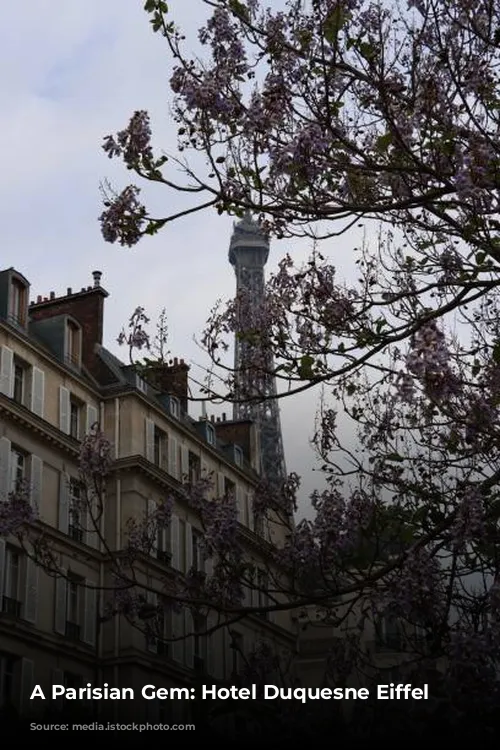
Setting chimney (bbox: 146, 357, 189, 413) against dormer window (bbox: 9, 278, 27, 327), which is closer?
chimney (bbox: 146, 357, 189, 413)

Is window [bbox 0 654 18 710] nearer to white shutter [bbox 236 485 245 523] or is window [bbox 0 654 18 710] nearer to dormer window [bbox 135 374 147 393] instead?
dormer window [bbox 135 374 147 393]

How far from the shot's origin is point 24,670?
28.6m

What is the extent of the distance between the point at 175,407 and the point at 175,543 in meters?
5.31

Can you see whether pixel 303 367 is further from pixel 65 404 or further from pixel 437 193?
pixel 65 404

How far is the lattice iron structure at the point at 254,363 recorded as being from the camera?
1279 cm

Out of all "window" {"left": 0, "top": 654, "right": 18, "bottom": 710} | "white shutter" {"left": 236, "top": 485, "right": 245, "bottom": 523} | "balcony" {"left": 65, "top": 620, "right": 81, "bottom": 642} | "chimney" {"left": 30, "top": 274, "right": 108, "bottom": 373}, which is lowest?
"window" {"left": 0, "top": 654, "right": 18, "bottom": 710}

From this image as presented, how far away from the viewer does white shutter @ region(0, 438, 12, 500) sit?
29469mm

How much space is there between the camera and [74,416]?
34406 mm

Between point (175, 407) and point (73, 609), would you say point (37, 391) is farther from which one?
point (175, 407)

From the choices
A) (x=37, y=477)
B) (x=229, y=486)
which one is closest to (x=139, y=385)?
(x=37, y=477)

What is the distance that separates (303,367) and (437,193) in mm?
2196

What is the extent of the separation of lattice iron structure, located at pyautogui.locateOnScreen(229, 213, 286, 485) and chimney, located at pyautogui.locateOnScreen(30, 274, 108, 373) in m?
6.03

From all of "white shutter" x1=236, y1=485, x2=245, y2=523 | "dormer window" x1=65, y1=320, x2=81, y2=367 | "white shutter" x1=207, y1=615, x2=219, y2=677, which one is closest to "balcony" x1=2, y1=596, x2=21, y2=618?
"dormer window" x1=65, y1=320, x2=81, y2=367

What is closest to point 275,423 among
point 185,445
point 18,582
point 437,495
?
point 185,445
